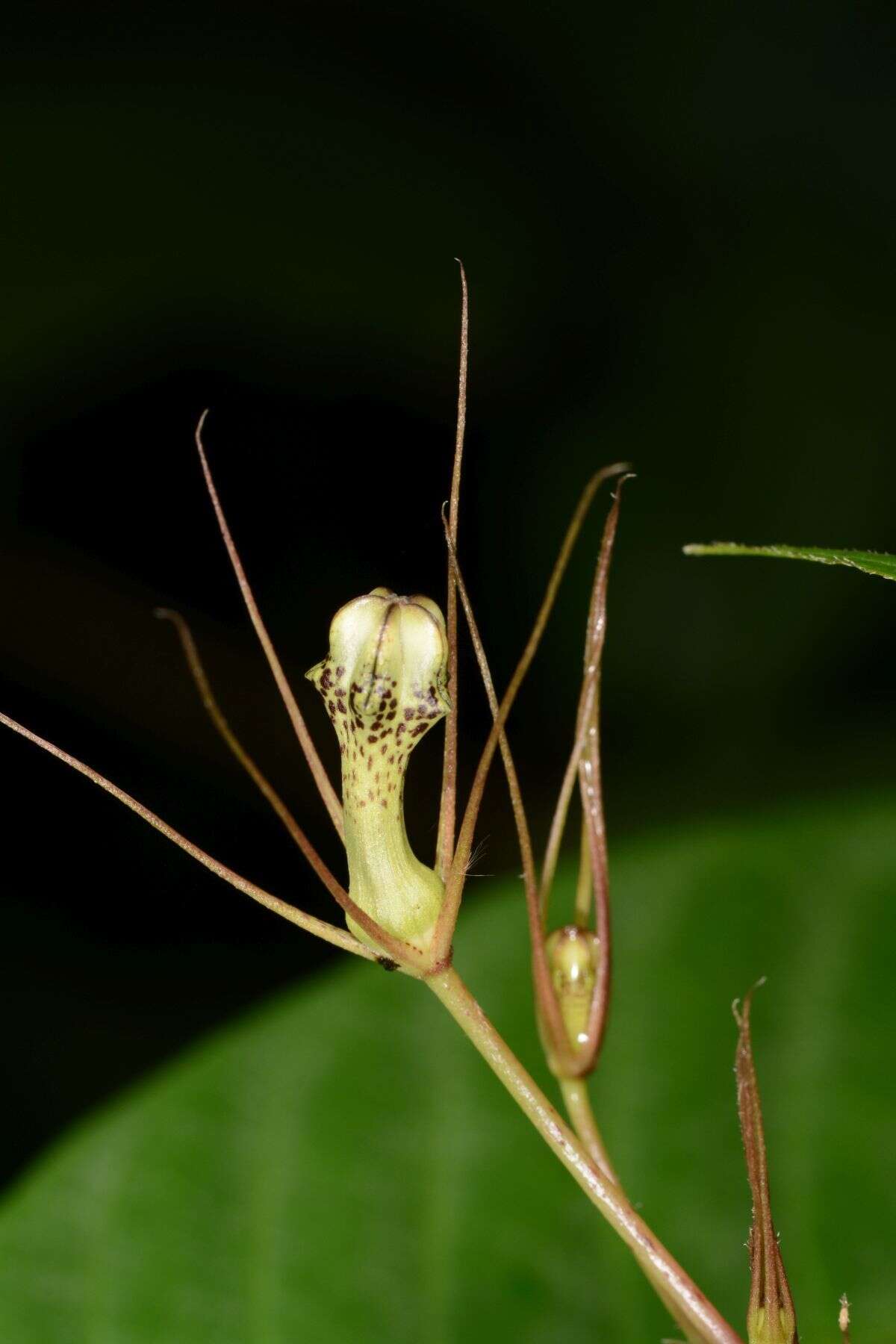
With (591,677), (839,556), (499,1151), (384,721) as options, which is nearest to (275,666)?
(384,721)

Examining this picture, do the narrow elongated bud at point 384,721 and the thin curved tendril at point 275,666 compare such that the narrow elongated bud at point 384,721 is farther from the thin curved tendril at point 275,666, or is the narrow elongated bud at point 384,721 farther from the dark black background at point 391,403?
the dark black background at point 391,403

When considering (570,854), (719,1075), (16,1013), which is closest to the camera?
(719,1075)

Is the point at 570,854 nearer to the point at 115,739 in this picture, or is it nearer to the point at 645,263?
the point at 115,739

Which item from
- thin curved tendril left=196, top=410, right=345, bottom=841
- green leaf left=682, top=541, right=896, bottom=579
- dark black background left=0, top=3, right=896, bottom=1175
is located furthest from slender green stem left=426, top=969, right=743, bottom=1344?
dark black background left=0, top=3, right=896, bottom=1175

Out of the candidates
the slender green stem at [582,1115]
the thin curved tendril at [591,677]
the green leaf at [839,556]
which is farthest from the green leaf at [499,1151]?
the green leaf at [839,556]

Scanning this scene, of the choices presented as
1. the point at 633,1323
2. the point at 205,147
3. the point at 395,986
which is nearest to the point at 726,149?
the point at 205,147

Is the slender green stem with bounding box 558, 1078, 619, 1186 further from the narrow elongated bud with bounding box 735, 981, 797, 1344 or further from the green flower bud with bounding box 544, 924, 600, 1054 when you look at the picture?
the narrow elongated bud with bounding box 735, 981, 797, 1344
